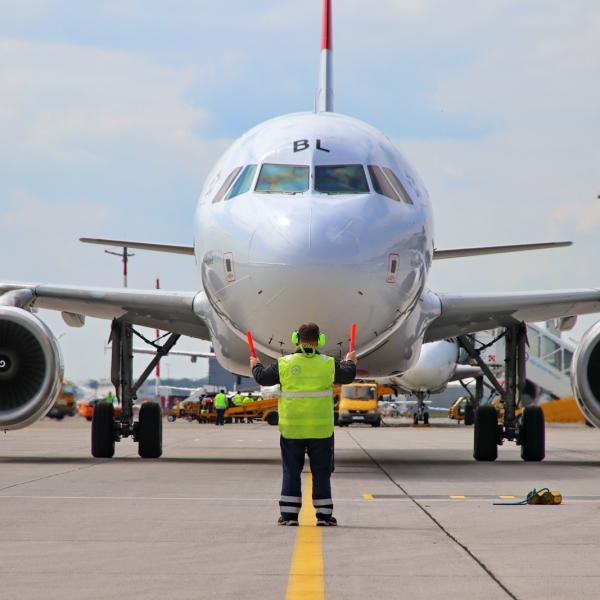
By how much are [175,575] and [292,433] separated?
120 inches

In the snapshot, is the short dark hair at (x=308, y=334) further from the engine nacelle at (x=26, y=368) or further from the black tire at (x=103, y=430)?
the black tire at (x=103, y=430)

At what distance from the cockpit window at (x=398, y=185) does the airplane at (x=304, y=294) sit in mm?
20

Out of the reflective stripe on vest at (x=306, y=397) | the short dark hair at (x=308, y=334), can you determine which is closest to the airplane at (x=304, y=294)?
the short dark hair at (x=308, y=334)

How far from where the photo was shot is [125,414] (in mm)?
17609

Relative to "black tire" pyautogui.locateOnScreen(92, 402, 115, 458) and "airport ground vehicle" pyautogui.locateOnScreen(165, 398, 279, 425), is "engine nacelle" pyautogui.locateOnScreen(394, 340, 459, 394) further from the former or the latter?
"black tire" pyautogui.locateOnScreen(92, 402, 115, 458)

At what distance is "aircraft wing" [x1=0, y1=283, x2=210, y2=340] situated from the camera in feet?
54.2

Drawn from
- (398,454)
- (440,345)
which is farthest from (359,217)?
(440,345)

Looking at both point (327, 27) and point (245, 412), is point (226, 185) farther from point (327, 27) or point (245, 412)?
point (245, 412)

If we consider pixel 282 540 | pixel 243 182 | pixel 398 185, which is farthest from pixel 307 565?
pixel 398 185

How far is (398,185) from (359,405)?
41.0 metres

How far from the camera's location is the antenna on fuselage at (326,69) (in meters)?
20.3

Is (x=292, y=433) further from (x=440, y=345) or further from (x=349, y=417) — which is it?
(x=349, y=417)

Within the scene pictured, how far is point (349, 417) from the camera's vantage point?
5406cm

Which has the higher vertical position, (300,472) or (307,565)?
(300,472)
